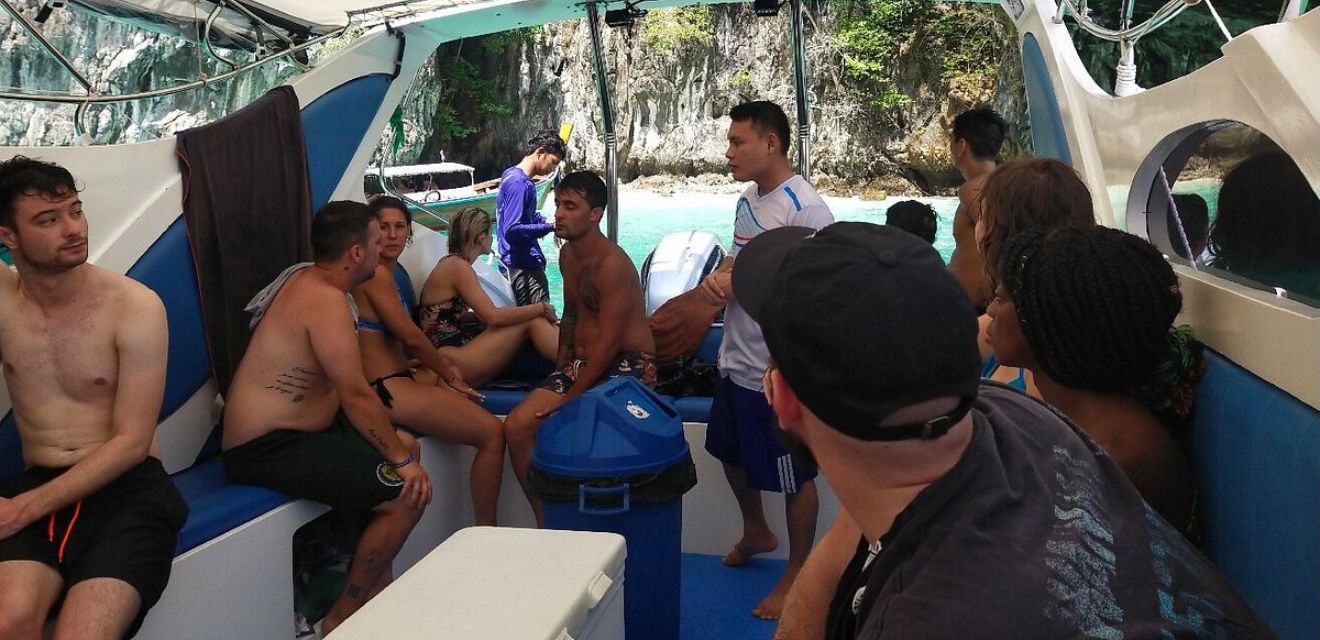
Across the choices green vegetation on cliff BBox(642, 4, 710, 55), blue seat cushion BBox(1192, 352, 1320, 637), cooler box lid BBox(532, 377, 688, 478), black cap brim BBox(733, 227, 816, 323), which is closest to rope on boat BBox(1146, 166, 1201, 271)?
blue seat cushion BBox(1192, 352, 1320, 637)

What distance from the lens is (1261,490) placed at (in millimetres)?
1195

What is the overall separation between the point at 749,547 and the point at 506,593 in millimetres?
1845

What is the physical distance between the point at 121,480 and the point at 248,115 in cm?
149

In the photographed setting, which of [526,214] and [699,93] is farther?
[699,93]

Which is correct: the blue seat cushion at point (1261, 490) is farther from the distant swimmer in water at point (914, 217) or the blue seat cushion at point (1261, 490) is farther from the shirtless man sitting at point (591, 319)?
the distant swimmer in water at point (914, 217)

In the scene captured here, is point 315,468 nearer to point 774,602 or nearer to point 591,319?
point 591,319

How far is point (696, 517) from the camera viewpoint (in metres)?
3.34

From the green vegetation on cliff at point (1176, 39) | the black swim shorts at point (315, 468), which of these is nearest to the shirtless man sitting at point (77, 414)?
the black swim shorts at point (315, 468)

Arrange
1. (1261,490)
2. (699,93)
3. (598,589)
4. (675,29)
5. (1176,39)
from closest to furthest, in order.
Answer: (1261,490) < (598,589) < (1176,39) < (675,29) < (699,93)

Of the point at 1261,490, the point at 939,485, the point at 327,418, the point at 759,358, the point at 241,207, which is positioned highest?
the point at 939,485

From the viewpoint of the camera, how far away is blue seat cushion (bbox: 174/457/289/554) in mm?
2260

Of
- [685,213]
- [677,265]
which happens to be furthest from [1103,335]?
[685,213]

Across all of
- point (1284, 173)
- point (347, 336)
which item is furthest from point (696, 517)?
point (1284, 173)

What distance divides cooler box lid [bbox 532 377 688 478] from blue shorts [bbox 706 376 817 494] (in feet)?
1.13
